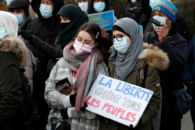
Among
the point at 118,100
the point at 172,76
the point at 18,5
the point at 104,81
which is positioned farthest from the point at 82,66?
the point at 18,5

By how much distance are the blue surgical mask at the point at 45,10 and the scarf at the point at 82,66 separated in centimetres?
140

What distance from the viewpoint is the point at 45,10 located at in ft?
14.2

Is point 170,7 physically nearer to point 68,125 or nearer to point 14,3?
point 68,125

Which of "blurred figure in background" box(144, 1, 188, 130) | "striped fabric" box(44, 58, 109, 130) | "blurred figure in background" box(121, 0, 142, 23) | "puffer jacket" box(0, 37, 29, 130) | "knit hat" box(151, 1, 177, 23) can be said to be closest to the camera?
"puffer jacket" box(0, 37, 29, 130)

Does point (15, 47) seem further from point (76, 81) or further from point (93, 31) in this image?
point (93, 31)

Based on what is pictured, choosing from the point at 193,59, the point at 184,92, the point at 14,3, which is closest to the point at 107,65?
the point at 184,92

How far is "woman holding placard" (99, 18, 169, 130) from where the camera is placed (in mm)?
2760

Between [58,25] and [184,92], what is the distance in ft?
7.50

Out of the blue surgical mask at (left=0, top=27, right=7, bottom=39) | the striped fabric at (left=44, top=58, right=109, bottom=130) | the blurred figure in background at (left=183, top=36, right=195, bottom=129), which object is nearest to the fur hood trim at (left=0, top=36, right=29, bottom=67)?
the blue surgical mask at (left=0, top=27, right=7, bottom=39)

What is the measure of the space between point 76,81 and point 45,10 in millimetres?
1890

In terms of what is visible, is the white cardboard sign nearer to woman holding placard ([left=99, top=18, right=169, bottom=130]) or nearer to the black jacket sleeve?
woman holding placard ([left=99, top=18, right=169, bottom=130])

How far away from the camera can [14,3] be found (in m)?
4.85

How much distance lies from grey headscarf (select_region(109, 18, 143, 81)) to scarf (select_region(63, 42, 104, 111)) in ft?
0.87

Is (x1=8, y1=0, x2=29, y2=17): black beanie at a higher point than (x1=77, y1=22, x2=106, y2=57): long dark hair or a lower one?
lower
